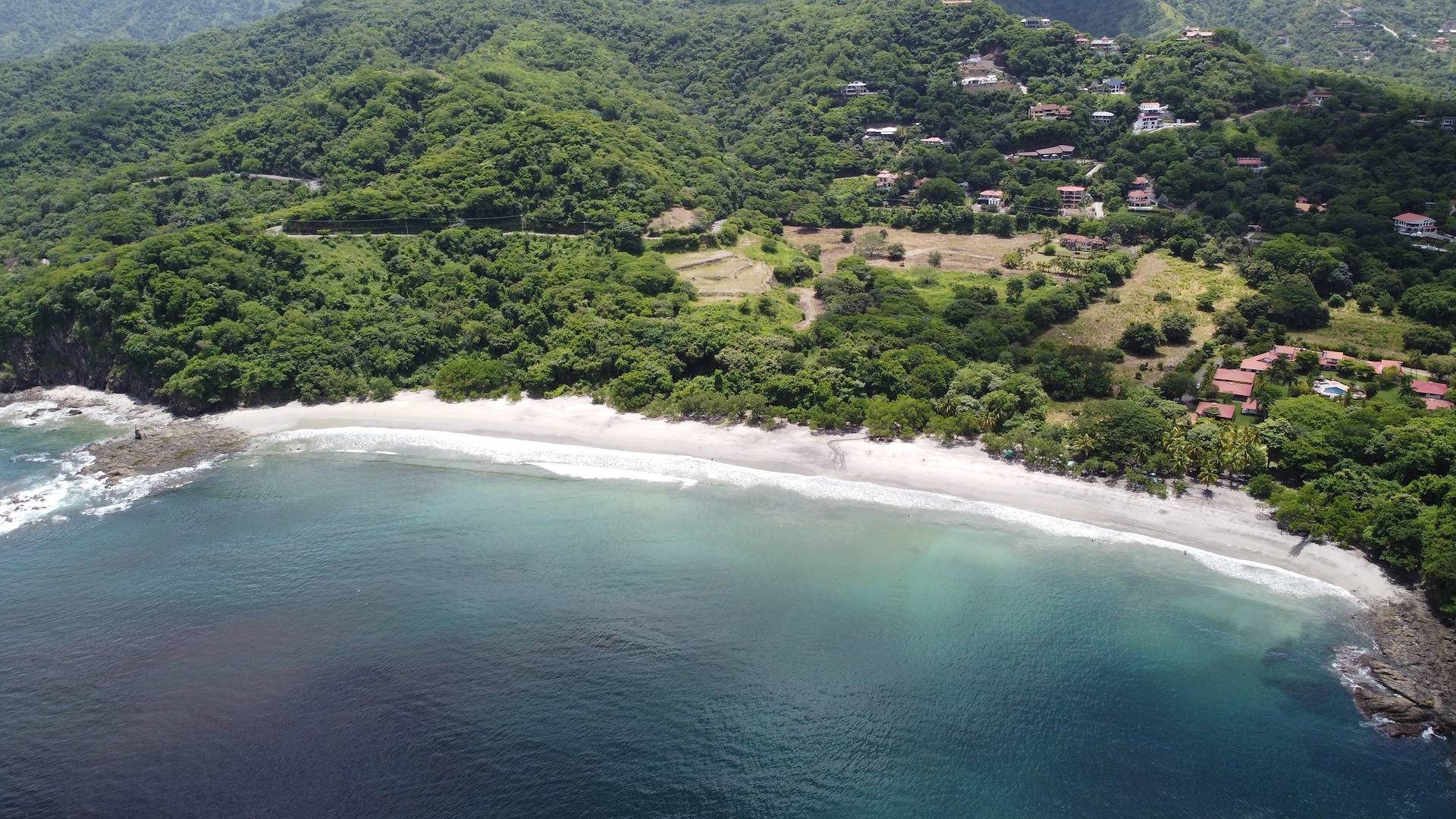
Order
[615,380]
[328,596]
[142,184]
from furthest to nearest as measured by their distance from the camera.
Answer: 1. [142,184]
2. [615,380]
3. [328,596]

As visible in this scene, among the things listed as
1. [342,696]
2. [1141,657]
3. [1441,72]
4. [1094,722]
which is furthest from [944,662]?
[1441,72]

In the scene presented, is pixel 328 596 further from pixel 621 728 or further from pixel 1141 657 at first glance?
pixel 1141 657

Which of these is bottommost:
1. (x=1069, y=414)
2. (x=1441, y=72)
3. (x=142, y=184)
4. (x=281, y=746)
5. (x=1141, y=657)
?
(x=281, y=746)

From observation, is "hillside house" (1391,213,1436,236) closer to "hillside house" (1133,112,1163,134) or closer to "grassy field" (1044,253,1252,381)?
"grassy field" (1044,253,1252,381)

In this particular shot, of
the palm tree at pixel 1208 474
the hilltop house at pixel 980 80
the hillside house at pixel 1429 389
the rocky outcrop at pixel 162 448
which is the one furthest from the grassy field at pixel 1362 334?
the rocky outcrop at pixel 162 448

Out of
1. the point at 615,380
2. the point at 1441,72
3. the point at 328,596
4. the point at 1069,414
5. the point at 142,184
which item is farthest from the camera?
the point at 1441,72

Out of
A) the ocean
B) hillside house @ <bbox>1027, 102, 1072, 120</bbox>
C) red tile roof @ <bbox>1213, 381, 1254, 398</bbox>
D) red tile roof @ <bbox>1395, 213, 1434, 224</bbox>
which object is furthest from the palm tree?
hillside house @ <bbox>1027, 102, 1072, 120</bbox>

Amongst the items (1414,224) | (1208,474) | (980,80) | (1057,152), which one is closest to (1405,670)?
(1208,474)
